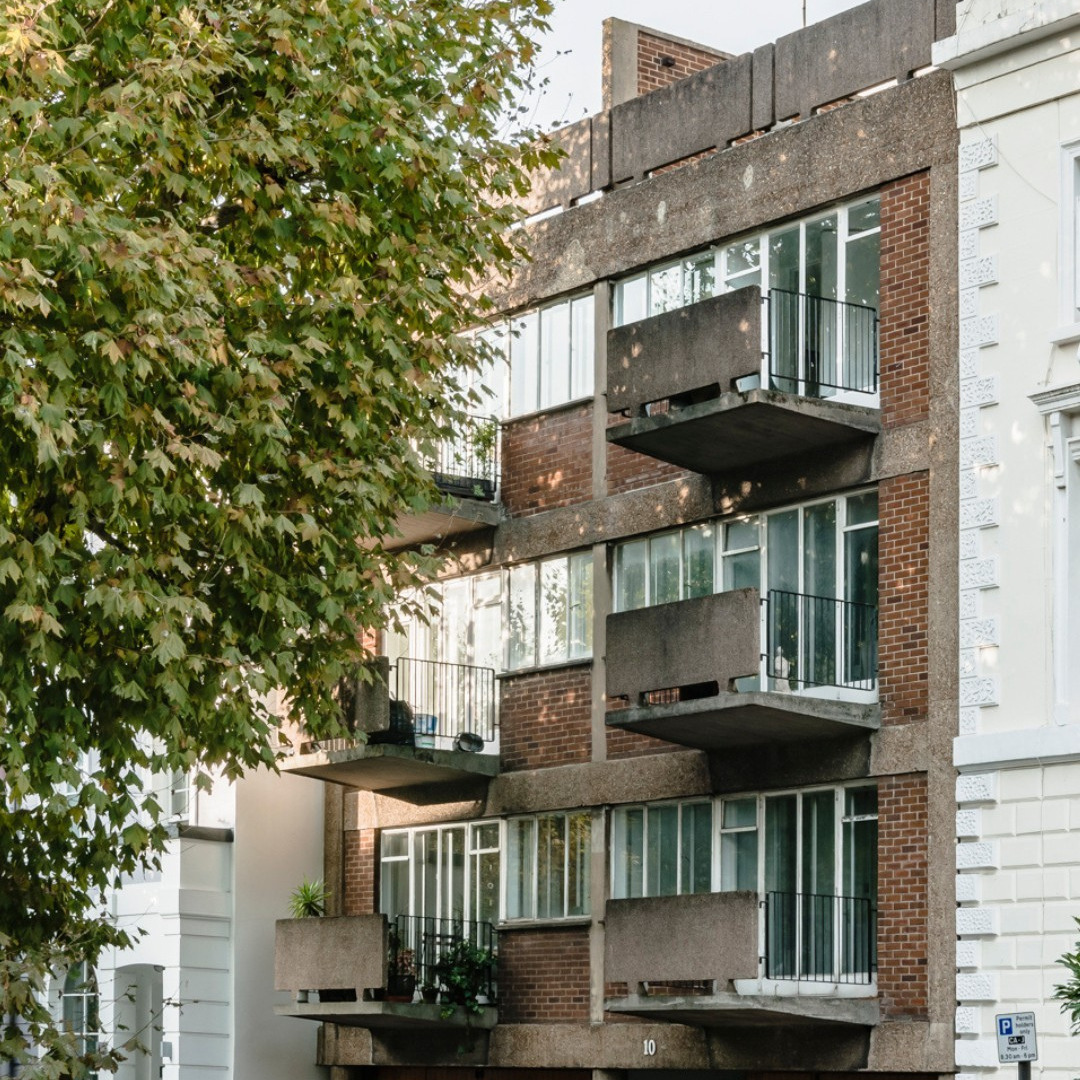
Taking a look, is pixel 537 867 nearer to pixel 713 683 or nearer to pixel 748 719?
pixel 713 683

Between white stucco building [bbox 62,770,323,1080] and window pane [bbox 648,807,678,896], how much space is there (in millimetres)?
6258

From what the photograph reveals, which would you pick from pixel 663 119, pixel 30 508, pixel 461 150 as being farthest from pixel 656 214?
pixel 30 508

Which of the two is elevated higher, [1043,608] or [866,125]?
[866,125]

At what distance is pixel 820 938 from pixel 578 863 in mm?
4301

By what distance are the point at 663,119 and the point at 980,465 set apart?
22.6 feet

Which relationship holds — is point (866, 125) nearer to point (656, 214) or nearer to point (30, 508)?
point (656, 214)

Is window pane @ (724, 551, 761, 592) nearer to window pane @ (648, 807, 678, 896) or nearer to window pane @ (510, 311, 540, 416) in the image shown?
window pane @ (648, 807, 678, 896)

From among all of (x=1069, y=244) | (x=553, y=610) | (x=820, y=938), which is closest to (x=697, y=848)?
(x=820, y=938)

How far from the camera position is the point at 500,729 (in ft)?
95.5

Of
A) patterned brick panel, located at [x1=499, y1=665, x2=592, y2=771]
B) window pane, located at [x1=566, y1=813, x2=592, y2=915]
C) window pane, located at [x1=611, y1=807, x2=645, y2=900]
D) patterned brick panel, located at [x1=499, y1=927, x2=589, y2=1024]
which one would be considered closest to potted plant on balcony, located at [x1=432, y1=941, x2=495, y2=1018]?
patterned brick panel, located at [x1=499, y1=927, x2=589, y2=1024]

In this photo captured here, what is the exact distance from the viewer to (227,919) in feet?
101

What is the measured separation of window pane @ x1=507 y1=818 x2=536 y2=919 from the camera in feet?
93.0

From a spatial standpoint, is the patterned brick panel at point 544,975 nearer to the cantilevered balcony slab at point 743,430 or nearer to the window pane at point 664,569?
the window pane at point 664,569

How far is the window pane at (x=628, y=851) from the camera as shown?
88.1ft
